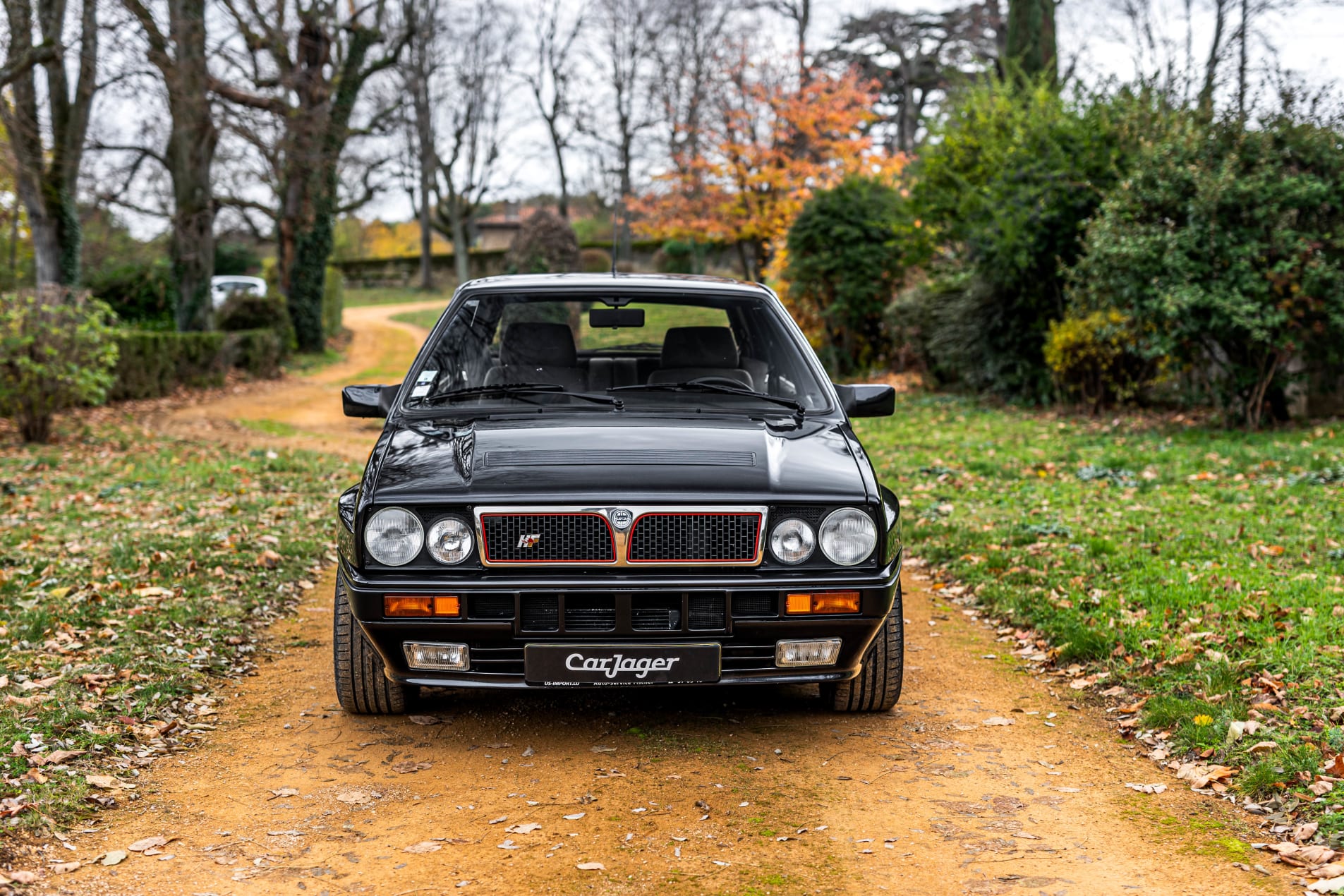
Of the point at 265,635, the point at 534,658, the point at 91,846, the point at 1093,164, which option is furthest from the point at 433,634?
the point at 1093,164

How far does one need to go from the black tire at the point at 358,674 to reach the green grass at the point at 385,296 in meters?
43.5

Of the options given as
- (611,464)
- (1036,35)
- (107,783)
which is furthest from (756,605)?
(1036,35)

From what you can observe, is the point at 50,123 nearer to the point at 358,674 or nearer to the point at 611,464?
the point at 358,674

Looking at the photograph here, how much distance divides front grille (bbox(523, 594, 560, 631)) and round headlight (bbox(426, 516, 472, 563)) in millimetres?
263

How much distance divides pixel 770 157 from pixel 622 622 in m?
27.8

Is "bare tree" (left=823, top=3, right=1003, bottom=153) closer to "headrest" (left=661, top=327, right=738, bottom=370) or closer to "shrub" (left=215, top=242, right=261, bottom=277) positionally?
"shrub" (left=215, top=242, right=261, bottom=277)

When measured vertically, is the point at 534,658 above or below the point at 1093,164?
below

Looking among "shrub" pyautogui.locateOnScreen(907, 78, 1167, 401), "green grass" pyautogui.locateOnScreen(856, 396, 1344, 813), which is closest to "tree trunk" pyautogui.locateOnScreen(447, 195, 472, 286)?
"shrub" pyautogui.locateOnScreen(907, 78, 1167, 401)

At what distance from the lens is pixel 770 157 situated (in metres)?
30.3

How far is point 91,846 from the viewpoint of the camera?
345 cm

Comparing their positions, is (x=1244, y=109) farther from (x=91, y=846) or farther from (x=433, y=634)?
(x=91, y=846)

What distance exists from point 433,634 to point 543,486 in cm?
61

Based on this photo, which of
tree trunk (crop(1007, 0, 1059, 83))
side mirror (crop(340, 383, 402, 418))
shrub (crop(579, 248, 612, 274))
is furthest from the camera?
shrub (crop(579, 248, 612, 274))

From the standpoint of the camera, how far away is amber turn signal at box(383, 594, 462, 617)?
152 inches
